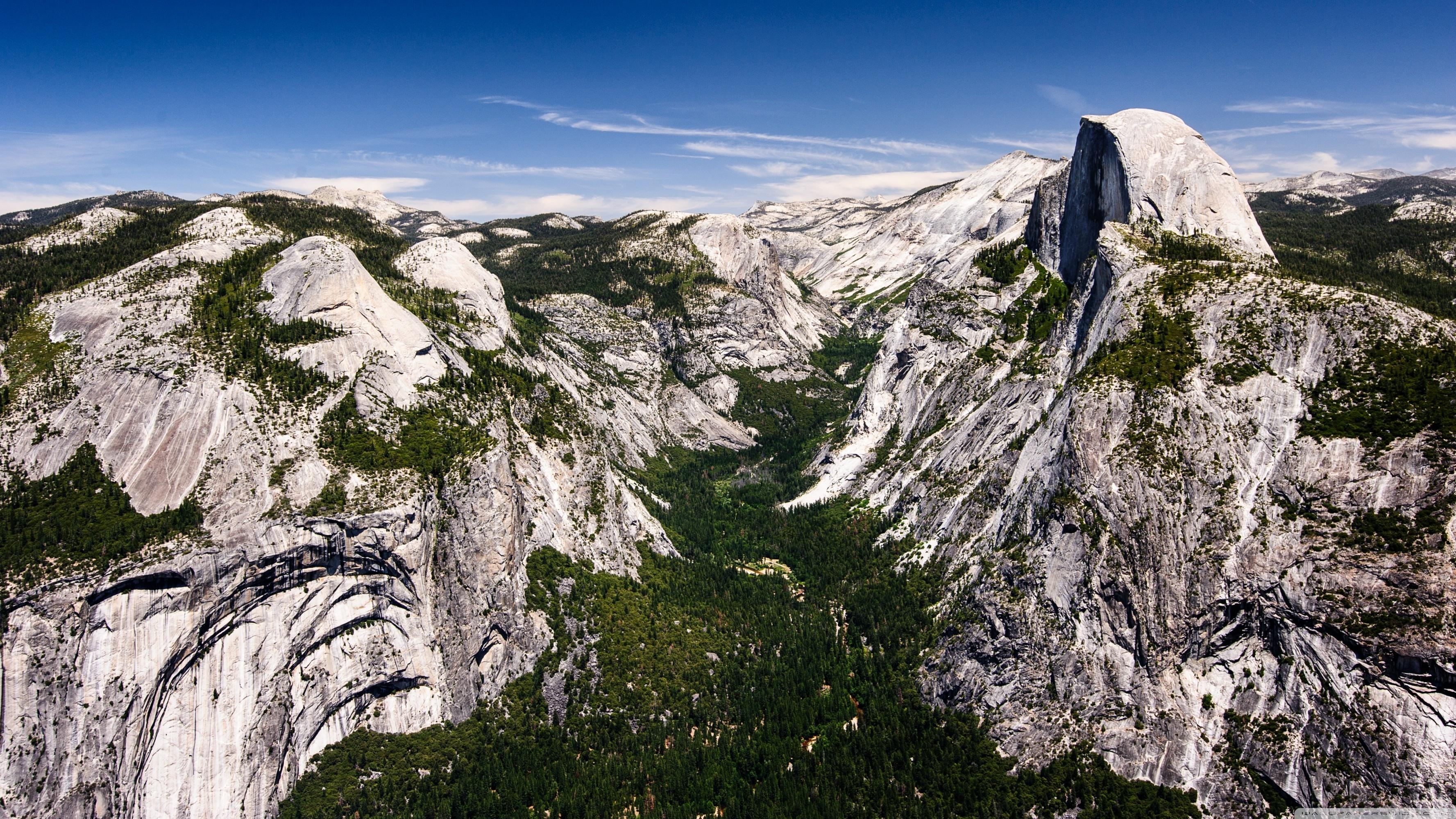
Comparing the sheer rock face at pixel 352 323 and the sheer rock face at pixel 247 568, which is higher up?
the sheer rock face at pixel 352 323

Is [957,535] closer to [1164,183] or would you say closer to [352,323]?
[1164,183]

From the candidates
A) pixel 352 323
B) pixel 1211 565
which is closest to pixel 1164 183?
pixel 1211 565

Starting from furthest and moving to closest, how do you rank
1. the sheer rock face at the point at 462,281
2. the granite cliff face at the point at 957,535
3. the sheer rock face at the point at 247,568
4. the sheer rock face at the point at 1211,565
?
1. the sheer rock face at the point at 462,281
2. the sheer rock face at the point at 247,568
3. the granite cliff face at the point at 957,535
4. the sheer rock face at the point at 1211,565

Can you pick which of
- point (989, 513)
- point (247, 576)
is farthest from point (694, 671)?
point (247, 576)

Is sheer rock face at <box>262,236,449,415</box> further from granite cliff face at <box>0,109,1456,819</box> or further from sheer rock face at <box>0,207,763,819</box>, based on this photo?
granite cliff face at <box>0,109,1456,819</box>

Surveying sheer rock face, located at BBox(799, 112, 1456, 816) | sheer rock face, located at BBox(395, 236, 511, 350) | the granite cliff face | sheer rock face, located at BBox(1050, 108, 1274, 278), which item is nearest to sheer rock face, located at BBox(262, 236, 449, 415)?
the granite cliff face

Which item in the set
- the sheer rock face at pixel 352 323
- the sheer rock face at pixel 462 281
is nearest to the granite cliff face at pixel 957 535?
the sheer rock face at pixel 352 323

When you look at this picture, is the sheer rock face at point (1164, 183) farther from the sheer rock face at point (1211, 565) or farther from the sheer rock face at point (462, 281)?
the sheer rock face at point (462, 281)
